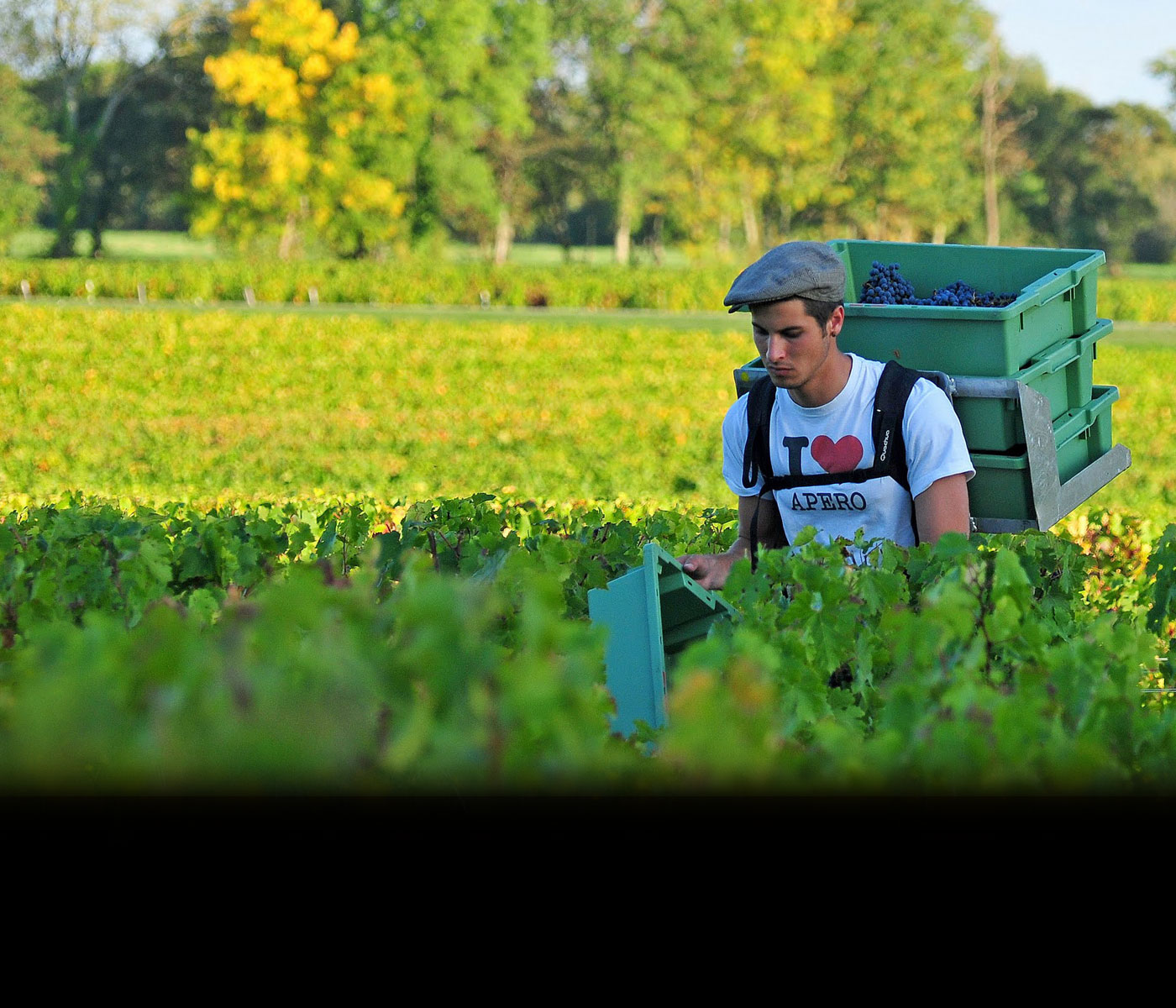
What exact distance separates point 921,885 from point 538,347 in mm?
24272

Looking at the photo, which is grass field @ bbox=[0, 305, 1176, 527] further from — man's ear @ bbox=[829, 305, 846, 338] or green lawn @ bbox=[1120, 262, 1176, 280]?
green lawn @ bbox=[1120, 262, 1176, 280]

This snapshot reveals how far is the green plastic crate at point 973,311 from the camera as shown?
15.2ft

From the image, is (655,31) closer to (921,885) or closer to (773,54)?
(773,54)

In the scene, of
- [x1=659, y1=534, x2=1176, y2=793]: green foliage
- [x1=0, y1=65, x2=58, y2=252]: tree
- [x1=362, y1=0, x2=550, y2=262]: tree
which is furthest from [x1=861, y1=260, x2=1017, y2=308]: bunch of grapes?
[x1=0, y1=65, x2=58, y2=252]: tree

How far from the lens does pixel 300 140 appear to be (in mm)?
51312

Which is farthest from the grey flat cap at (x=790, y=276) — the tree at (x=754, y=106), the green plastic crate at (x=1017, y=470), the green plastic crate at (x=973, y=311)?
the tree at (x=754, y=106)

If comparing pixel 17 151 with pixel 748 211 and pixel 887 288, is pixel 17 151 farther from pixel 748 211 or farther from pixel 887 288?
pixel 887 288

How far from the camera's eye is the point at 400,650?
182 cm

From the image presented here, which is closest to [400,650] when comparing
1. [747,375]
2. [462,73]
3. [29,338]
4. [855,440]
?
[855,440]

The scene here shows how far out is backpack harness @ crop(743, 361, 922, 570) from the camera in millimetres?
4355

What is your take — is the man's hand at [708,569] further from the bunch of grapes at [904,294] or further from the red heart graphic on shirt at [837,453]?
the bunch of grapes at [904,294]

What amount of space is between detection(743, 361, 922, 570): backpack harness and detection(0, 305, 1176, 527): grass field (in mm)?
5921

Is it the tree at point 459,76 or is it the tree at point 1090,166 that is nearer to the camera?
the tree at point 459,76

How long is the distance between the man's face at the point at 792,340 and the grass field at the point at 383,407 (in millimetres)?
6329
